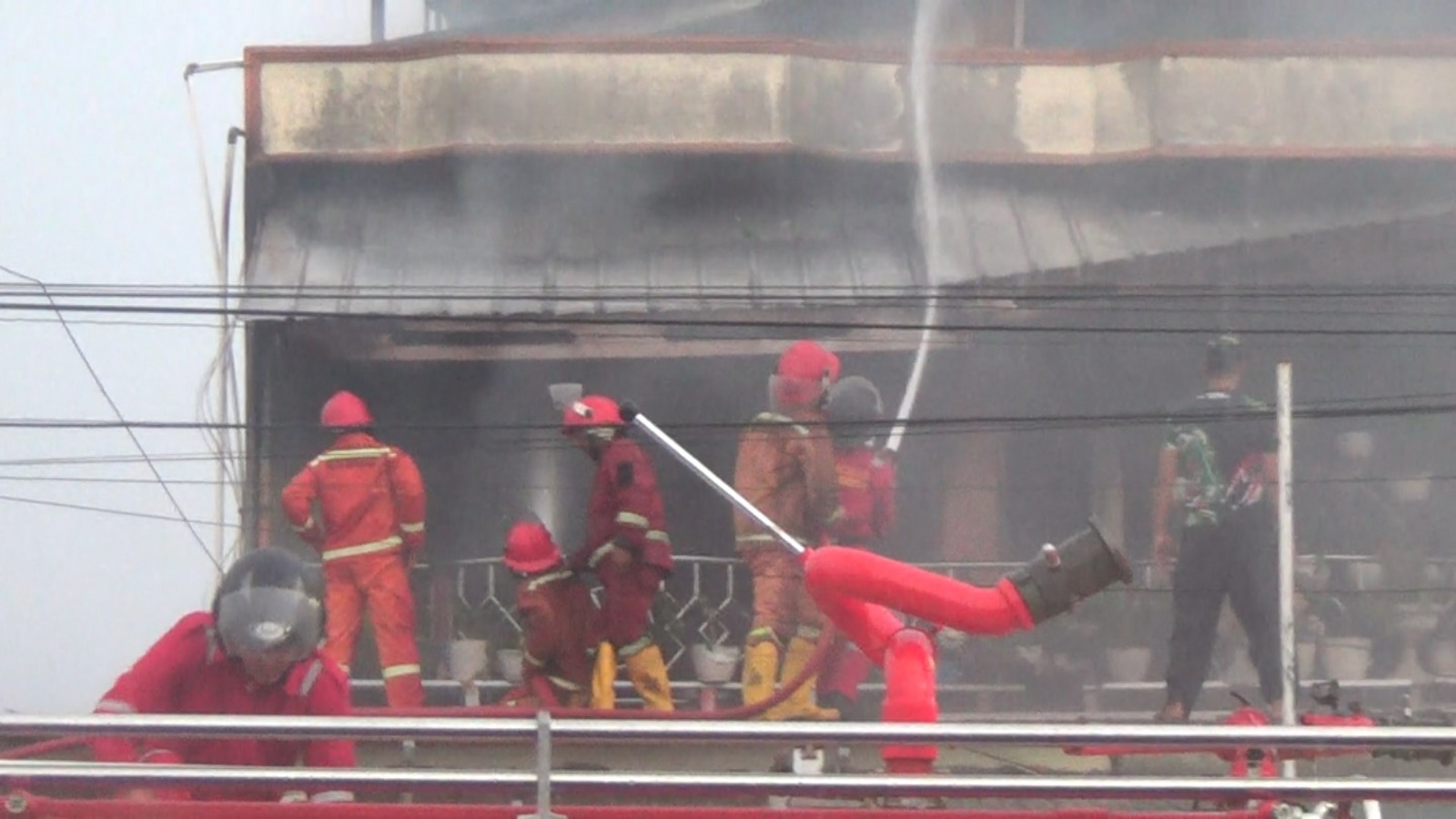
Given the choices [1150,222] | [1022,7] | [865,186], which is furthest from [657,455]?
[1022,7]

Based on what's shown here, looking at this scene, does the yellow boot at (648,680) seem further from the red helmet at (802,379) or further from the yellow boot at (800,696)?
the red helmet at (802,379)

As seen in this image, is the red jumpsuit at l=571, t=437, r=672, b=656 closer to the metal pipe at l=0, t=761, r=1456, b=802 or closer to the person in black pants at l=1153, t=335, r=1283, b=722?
the person in black pants at l=1153, t=335, r=1283, b=722

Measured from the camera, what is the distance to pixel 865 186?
8.00 m

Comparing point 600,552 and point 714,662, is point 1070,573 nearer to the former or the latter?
point 600,552

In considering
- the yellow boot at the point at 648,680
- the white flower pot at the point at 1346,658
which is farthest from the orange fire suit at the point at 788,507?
the white flower pot at the point at 1346,658

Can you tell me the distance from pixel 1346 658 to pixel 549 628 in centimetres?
321

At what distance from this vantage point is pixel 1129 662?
6930 millimetres

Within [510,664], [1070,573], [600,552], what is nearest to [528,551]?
[600,552]

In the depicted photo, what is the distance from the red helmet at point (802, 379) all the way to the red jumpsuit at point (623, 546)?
552 millimetres

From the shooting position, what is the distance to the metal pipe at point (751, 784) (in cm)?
255

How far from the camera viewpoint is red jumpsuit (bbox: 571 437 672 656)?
217 inches

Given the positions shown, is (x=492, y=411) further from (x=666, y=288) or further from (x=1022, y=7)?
(x=1022, y=7)

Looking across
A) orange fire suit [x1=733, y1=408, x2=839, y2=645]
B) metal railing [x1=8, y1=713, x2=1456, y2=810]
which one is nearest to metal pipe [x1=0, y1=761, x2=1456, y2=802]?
metal railing [x1=8, y1=713, x2=1456, y2=810]

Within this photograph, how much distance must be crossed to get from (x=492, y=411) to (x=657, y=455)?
774 mm
